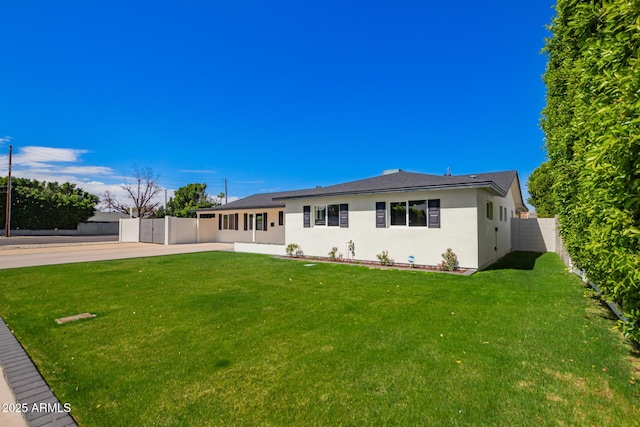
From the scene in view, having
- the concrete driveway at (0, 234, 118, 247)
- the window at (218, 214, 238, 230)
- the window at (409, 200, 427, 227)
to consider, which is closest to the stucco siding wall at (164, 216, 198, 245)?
the window at (218, 214, 238, 230)

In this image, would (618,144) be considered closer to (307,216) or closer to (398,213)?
(398,213)

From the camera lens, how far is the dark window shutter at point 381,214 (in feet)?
39.5

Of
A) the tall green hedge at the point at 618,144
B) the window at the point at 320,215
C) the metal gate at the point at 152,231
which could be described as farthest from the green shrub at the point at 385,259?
the metal gate at the point at 152,231

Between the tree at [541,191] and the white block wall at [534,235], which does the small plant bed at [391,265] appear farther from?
the tree at [541,191]

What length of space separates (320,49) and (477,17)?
7663mm

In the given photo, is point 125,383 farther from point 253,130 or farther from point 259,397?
point 253,130

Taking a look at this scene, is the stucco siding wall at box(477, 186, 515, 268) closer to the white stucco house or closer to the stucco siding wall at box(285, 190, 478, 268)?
the white stucco house

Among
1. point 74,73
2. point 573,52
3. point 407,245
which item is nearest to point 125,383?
point 573,52

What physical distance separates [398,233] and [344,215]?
2.66 meters

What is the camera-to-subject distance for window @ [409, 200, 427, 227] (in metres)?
11.3

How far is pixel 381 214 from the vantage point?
39.8 ft

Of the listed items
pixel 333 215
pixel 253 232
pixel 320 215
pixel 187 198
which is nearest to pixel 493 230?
pixel 333 215

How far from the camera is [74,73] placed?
1603cm

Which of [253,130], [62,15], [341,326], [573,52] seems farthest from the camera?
[253,130]
